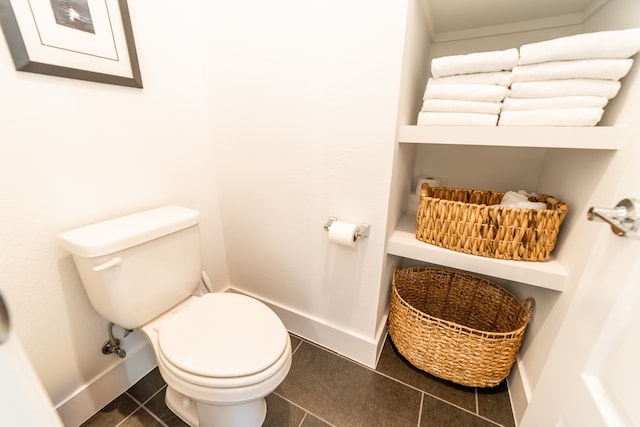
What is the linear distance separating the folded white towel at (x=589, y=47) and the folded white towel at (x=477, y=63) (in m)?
0.04

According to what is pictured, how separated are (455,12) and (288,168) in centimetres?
90

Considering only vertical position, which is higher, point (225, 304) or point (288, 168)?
point (288, 168)

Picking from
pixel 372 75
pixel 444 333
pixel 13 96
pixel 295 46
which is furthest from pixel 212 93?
pixel 444 333

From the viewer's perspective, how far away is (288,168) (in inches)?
43.9

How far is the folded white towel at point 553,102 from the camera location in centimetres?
70

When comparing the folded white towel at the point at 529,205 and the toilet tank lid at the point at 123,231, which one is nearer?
the toilet tank lid at the point at 123,231

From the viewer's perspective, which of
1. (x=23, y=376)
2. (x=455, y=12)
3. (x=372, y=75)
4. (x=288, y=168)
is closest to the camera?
(x=23, y=376)

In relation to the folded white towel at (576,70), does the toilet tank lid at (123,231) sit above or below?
below

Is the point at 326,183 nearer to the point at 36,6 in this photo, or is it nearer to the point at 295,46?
the point at 295,46

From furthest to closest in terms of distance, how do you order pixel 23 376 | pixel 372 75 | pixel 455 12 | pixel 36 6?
pixel 455 12 < pixel 372 75 < pixel 36 6 < pixel 23 376

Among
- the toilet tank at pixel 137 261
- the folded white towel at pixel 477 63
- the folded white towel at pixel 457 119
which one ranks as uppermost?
the folded white towel at pixel 477 63

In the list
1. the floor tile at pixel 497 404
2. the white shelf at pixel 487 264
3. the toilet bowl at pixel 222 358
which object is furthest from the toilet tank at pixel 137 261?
the floor tile at pixel 497 404

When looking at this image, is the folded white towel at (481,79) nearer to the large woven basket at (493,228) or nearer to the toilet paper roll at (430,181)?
the large woven basket at (493,228)

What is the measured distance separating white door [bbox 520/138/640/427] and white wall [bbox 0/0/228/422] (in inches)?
51.8
